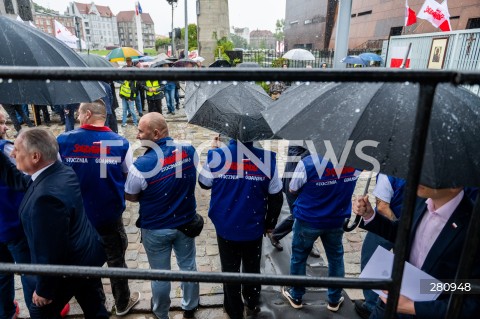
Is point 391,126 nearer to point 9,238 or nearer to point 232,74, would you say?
point 232,74

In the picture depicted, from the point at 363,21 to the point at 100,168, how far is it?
3403cm

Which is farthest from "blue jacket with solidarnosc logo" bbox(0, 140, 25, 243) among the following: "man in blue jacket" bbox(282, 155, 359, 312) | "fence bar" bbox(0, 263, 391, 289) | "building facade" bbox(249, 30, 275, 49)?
"building facade" bbox(249, 30, 275, 49)

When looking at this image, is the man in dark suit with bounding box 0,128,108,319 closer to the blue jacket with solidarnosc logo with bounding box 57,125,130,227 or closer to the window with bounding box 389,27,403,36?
the blue jacket with solidarnosc logo with bounding box 57,125,130,227

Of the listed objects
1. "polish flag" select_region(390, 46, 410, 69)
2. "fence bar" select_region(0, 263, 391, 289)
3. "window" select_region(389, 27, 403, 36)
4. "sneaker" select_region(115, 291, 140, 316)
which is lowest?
"sneaker" select_region(115, 291, 140, 316)

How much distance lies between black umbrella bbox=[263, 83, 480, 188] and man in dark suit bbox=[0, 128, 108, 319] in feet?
5.06

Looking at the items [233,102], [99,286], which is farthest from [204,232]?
[233,102]

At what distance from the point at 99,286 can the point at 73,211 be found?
0.89 meters

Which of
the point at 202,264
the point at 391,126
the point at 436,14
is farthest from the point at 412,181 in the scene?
the point at 436,14

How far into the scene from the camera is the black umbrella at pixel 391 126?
53.7 inches

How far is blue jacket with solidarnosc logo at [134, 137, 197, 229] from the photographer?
2768 millimetres

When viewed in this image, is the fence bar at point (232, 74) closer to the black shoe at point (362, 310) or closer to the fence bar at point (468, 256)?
the fence bar at point (468, 256)

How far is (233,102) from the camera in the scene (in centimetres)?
299

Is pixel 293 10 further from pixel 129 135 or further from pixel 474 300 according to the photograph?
pixel 474 300

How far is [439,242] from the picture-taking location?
62.4 inches
